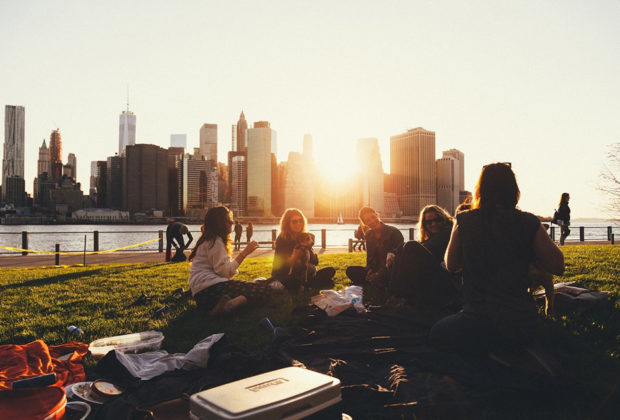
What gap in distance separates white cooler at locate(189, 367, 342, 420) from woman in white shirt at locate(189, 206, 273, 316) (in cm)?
309

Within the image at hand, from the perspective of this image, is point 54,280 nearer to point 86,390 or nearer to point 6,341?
point 6,341

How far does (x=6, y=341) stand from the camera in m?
4.11

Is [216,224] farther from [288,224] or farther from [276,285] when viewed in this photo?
[276,285]

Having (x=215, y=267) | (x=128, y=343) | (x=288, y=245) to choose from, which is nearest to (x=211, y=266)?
(x=215, y=267)

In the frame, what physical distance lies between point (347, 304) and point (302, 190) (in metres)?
182

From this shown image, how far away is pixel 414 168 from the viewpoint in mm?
165875

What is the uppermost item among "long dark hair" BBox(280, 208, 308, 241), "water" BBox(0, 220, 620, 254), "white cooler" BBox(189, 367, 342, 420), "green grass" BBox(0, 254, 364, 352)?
"long dark hair" BBox(280, 208, 308, 241)

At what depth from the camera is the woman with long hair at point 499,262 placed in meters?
2.95

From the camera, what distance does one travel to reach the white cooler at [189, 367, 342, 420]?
1.74m

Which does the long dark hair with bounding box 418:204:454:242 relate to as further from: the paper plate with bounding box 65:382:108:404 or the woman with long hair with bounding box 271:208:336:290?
the paper plate with bounding box 65:382:108:404

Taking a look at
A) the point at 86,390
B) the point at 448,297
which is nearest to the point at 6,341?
the point at 86,390

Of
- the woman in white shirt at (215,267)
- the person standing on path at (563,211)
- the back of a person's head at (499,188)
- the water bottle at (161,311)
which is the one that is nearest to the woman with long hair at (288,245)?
the woman in white shirt at (215,267)

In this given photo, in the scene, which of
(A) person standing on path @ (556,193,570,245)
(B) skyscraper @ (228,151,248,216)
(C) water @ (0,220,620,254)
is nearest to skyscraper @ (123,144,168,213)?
(B) skyscraper @ (228,151,248,216)

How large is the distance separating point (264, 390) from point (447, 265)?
81.7 inches
